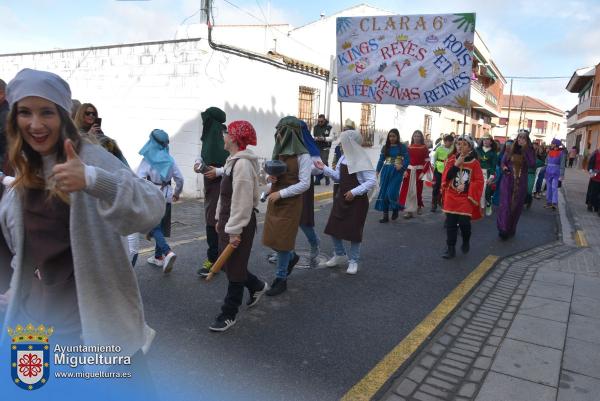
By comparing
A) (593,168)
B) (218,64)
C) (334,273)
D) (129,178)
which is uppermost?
(218,64)

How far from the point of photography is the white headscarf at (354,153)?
5.17 m

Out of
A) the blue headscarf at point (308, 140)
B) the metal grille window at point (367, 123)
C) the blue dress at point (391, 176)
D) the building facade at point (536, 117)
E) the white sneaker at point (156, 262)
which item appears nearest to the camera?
the blue headscarf at point (308, 140)

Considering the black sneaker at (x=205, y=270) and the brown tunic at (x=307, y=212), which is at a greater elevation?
the brown tunic at (x=307, y=212)

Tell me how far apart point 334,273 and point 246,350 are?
2108 millimetres

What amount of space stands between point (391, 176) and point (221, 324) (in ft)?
18.0

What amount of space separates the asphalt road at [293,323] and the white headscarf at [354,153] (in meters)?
1.25

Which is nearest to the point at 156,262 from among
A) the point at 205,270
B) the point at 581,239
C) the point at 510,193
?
the point at 205,270

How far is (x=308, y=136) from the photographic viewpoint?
15.0 ft

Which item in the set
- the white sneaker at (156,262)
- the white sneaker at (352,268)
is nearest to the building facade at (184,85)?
the white sneaker at (352,268)

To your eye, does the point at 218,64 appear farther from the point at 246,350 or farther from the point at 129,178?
the point at 129,178

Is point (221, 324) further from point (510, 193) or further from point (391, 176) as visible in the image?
point (510, 193)

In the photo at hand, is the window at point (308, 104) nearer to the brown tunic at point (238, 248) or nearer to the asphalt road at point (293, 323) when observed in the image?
the asphalt road at point (293, 323)

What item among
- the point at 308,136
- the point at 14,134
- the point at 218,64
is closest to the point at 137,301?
the point at 14,134

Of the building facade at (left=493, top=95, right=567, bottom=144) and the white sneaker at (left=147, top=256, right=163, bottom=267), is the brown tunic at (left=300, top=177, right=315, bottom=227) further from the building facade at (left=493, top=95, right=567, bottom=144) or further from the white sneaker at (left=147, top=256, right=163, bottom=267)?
the building facade at (left=493, top=95, right=567, bottom=144)
